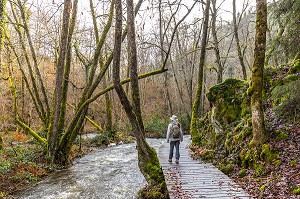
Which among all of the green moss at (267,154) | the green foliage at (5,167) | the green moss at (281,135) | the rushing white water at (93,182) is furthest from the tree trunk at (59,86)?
the green moss at (281,135)

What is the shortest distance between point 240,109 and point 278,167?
4888 millimetres

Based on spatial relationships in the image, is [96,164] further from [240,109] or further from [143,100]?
[143,100]

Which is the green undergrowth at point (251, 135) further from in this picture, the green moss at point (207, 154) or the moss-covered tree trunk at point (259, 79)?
the moss-covered tree trunk at point (259, 79)

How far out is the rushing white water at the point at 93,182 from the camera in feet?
31.0

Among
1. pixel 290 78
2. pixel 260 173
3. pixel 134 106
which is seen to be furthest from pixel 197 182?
pixel 290 78

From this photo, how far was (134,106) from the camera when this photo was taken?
29.0ft

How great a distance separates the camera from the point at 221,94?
44.2 ft

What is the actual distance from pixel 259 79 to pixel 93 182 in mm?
7469

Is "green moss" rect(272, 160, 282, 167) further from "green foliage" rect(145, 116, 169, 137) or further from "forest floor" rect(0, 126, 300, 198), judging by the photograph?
"green foliage" rect(145, 116, 169, 137)

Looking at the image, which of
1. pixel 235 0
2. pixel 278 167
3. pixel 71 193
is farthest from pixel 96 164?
pixel 235 0

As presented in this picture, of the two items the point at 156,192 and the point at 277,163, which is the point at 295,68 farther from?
the point at 156,192

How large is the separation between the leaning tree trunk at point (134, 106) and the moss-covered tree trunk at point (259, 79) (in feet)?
11.0

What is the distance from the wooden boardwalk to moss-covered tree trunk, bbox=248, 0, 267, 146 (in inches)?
71.2

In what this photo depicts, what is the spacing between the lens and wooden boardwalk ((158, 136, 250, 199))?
23.1ft
